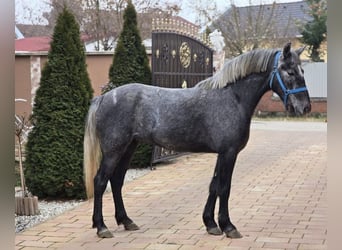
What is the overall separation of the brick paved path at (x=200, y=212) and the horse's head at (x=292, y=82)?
115 cm

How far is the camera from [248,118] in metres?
4.63

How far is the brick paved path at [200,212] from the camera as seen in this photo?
457cm

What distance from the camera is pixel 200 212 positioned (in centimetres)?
575

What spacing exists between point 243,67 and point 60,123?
265cm

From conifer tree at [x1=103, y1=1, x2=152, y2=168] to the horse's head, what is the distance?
447 centimetres

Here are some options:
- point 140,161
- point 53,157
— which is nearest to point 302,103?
point 53,157

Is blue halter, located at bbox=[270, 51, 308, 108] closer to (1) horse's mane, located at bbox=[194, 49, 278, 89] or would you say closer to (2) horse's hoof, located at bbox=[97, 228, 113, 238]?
(1) horse's mane, located at bbox=[194, 49, 278, 89]

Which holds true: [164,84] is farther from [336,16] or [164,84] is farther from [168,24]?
[336,16]

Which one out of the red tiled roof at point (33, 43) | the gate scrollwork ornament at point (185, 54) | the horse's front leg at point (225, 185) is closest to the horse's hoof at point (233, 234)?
the horse's front leg at point (225, 185)

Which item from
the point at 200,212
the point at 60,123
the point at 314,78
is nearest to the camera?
the point at 200,212

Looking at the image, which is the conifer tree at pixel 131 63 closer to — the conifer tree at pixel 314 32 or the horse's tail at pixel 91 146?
the horse's tail at pixel 91 146

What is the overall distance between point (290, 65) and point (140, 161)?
15.4ft

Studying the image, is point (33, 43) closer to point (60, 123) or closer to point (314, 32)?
point (314, 32)

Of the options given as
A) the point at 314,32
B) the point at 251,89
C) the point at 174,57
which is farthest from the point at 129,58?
the point at 314,32
